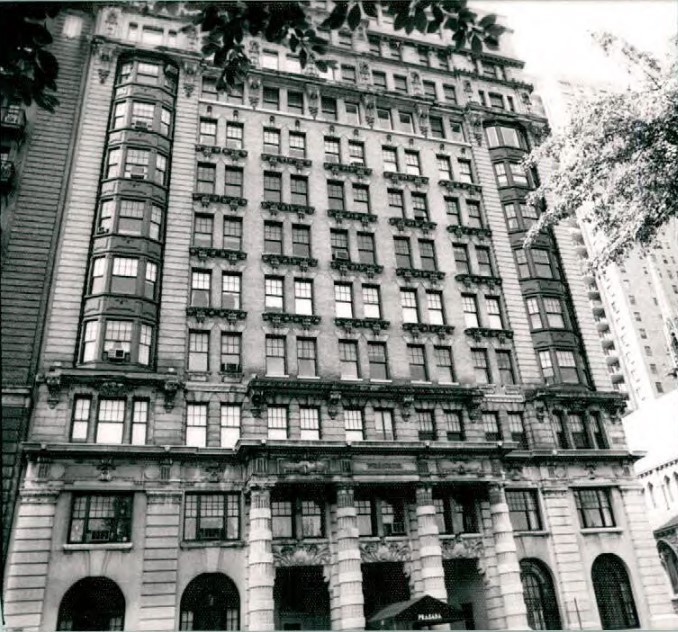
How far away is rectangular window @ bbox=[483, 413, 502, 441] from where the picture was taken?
28.3 meters

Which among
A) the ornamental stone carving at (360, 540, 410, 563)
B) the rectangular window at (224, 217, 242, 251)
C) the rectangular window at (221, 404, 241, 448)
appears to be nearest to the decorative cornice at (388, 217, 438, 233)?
the rectangular window at (224, 217, 242, 251)

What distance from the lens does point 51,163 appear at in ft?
90.6

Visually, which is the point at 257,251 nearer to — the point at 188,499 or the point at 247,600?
the point at 188,499

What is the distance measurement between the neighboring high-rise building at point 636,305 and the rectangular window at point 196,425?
1541cm

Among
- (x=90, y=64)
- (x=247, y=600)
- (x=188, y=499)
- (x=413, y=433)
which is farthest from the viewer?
(x=90, y=64)

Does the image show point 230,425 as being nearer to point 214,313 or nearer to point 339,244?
point 214,313

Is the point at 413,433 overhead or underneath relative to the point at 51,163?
underneath

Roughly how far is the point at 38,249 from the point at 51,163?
15.1 ft

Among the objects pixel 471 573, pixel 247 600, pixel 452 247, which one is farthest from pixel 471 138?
pixel 247 600

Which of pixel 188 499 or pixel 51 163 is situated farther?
pixel 51 163

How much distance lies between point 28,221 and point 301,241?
39.2 ft

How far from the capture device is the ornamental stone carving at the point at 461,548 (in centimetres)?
2439

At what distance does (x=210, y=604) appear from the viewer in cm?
2183

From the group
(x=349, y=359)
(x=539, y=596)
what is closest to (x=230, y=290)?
(x=349, y=359)
